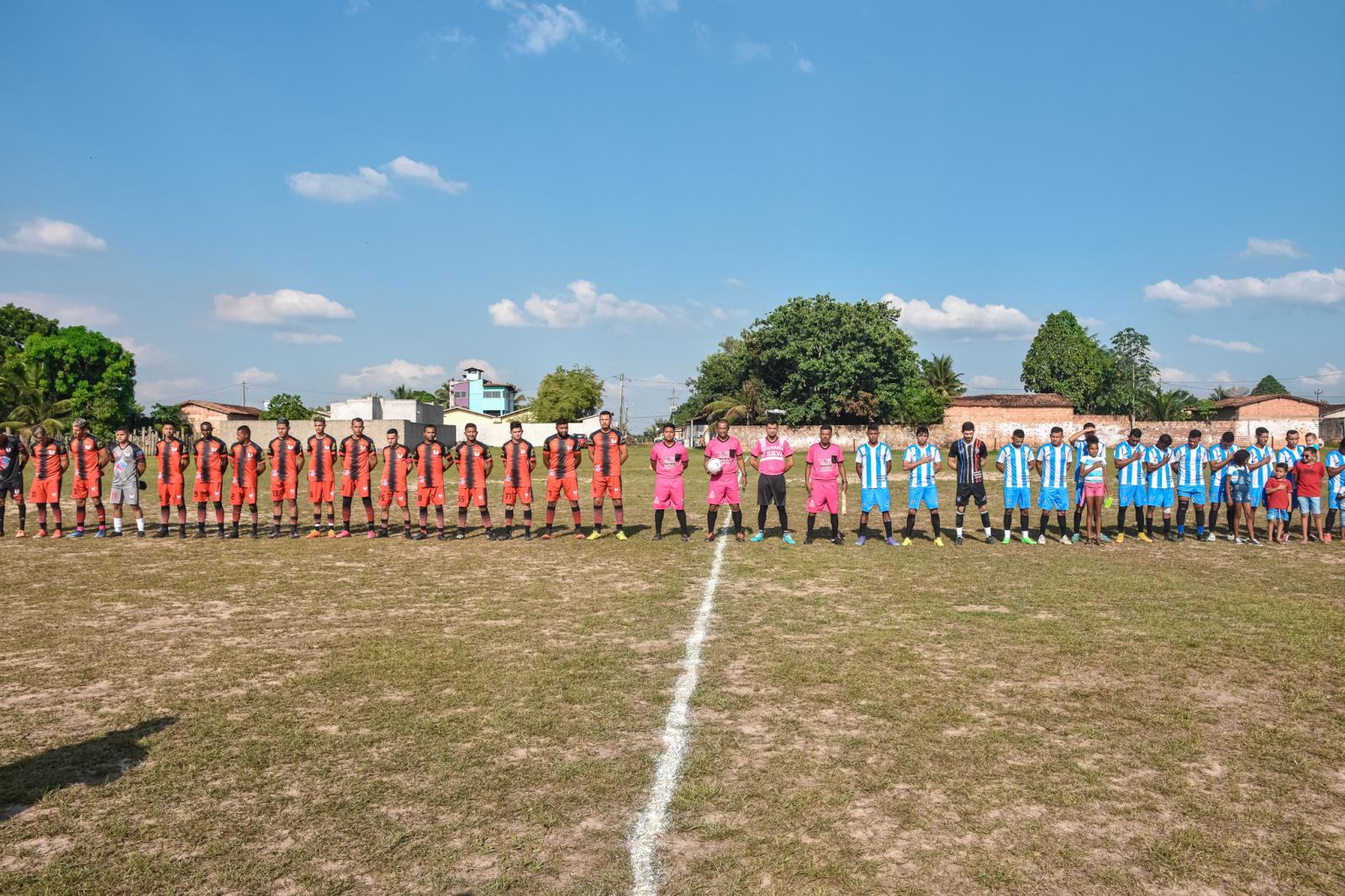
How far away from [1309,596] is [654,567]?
737 centimetres

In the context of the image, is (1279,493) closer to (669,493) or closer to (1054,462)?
(1054,462)

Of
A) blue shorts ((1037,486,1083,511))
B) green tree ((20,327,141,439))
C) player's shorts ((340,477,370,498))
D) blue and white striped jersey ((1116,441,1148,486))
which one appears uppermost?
green tree ((20,327,141,439))

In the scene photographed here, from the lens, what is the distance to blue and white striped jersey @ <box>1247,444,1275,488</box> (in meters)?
14.5

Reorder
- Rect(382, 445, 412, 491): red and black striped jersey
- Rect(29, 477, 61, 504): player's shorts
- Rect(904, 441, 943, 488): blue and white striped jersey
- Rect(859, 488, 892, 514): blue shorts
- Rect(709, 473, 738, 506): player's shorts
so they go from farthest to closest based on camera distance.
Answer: Rect(29, 477, 61, 504): player's shorts → Rect(382, 445, 412, 491): red and black striped jersey → Rect(859, 488, 892, 514): blue shorts → Rect(709, 473, 738, 506): player's shorts → Rect(904, 441, 943, 488): blue and white striped jersey

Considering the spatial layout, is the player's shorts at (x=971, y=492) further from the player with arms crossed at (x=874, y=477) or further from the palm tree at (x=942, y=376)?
the palm tree at (x=942, y=376)

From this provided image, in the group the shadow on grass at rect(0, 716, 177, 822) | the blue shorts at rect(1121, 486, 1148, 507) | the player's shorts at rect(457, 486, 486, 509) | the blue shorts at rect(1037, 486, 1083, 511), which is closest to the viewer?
the shadow on grass at rect(0, 716, 177, 822)

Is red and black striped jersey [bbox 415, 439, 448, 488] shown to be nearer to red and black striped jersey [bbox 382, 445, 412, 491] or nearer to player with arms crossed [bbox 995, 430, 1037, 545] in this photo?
red and black striped jersey [bbox 382, 445, 412, 491]

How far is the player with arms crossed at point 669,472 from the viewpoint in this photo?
14234 millimetres

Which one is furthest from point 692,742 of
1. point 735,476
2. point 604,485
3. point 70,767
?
point 604,485

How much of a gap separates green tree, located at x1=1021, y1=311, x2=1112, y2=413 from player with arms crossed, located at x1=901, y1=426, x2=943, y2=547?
67059mm

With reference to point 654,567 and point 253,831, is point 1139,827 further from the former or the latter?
point 654,567

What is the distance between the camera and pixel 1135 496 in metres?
14.7

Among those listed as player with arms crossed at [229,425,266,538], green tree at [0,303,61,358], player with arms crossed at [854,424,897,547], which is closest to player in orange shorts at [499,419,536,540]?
player with arms crossed at [229,425,266,538]

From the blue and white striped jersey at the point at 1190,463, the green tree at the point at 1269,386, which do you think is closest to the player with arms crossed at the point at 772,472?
the blue and white striped jersey at the point at 1190,463
